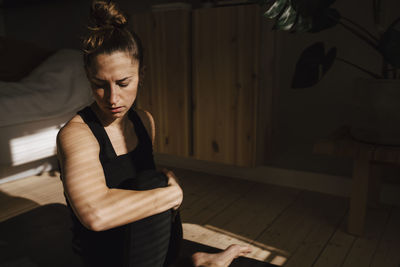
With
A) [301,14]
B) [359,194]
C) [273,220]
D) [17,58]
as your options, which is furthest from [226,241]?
[17,58]

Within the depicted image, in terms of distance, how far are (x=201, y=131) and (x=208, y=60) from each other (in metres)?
0.40

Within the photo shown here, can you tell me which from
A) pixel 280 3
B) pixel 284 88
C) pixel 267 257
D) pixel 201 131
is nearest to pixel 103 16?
pixel 280 3

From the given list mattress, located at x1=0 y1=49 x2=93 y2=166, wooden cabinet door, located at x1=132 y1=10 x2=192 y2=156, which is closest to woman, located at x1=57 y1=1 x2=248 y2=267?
wooden cabinet door, located at x1=132 y1=10 x2=192 y2=156

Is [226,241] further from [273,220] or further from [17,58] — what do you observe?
[17,58]

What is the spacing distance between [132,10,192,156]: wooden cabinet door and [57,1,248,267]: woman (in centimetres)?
95

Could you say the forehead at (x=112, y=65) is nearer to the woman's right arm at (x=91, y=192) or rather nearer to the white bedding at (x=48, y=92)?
the woman's right arm at (x=91, y=192)

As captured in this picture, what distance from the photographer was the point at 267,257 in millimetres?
1210

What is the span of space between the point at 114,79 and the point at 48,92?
4.59ft

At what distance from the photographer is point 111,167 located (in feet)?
2.76

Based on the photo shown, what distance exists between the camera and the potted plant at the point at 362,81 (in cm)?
115

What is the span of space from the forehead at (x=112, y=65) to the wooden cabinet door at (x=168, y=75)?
3.50ft

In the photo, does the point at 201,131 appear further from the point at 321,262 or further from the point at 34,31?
the point at 34,31

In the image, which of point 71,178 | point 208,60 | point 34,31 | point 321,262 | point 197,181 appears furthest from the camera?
point 34,31

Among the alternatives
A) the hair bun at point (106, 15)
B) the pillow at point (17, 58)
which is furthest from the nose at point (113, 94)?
the pillow at point (17, 58)
